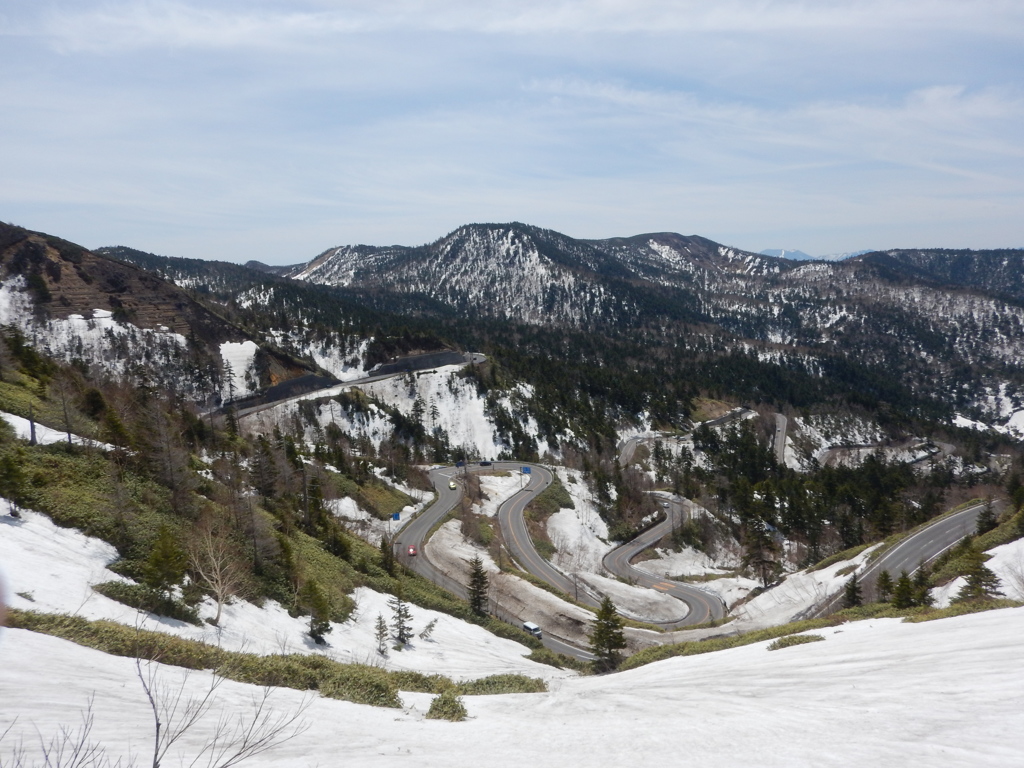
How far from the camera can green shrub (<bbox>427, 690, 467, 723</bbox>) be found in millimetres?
11914

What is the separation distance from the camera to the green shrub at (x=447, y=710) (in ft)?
39.1

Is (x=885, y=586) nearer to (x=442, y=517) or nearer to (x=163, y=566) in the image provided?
(x=163, y=566)

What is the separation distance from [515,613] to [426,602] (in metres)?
13.2

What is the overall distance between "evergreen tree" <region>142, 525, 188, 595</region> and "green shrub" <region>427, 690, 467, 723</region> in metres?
11.6

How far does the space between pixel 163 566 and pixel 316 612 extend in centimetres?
763

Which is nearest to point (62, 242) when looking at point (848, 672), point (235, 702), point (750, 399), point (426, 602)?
point (426, 602)

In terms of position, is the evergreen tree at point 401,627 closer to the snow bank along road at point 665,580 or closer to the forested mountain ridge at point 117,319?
the snow bank along road at point 665,580

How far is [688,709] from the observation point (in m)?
11.3

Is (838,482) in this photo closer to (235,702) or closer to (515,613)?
(515,613)

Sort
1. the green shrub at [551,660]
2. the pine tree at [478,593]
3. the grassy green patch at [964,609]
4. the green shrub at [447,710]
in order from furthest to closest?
the pine tree at [478,593], the green shrub at [551,660], the grassy green patch at [964,609], the green shrub at [447,710]

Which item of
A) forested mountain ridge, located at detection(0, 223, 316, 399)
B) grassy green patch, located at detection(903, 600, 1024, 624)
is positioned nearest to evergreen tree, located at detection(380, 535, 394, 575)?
grassy green patch, located at detection(903, 600, 1024, 624)

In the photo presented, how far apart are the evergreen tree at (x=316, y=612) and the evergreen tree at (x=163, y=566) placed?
5.81m

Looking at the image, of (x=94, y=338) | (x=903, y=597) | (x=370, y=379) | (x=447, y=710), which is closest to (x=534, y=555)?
(x=903, y=597)

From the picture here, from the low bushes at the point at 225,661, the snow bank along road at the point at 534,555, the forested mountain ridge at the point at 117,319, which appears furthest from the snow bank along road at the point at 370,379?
the low bushes at the point at 225,661
